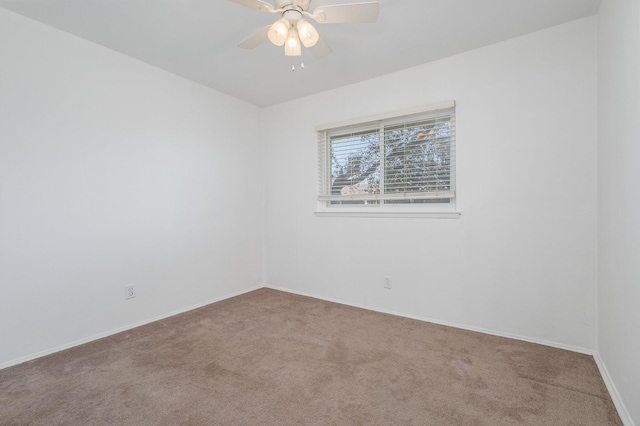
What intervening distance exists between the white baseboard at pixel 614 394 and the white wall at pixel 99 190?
336cm

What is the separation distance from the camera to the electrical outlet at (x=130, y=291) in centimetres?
262

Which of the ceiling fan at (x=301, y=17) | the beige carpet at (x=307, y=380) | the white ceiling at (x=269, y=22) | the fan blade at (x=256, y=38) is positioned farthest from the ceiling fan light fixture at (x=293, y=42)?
the beige carpet at (x=307, y=380)

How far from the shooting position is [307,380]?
181 cm

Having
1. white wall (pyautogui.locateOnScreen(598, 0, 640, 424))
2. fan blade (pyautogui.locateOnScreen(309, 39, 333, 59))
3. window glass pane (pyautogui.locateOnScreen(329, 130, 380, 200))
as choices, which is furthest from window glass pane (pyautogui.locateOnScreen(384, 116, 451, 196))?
fan blade (pyautogui.locateOnScreen(309, 39, 333, 59))

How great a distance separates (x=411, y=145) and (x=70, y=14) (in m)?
2.91

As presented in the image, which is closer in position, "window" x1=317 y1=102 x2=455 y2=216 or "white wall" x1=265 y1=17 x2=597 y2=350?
"white wall" x1=265 y1=17 x2=597 y2=350

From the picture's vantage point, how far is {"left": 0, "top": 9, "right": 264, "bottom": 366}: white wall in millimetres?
2059

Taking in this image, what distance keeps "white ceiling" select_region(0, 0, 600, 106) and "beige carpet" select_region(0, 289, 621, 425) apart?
7.94ft

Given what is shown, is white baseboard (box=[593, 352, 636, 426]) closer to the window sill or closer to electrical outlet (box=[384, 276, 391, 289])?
the window sill

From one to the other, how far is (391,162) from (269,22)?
5.53 ft

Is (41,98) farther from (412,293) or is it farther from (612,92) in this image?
(612,92)

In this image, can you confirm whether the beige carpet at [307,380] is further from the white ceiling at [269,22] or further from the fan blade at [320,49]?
the white ceiling at [269,22]

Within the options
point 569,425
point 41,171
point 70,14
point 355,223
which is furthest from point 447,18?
point 41,171

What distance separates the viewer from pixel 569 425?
4.65 feet
